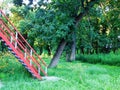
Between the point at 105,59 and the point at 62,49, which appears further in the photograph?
the point at 105,59

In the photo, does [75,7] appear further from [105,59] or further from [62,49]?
[105,59]

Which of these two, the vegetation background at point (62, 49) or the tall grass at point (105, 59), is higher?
the vegetation background at point (62, 49)

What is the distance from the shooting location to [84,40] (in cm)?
3588

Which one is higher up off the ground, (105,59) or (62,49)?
(62,49)

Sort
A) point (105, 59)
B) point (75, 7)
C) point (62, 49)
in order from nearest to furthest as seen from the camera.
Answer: point (75, 7), point (62, 49), point (105, 59)

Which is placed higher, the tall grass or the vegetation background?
the vegetation background

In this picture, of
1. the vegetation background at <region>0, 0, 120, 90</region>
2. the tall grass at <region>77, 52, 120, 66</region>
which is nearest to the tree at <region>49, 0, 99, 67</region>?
the vegetation background at <region>0, 0, 120, 90</region>

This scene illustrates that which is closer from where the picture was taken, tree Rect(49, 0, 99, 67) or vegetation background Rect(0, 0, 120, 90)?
vegetation background Rect(0, 0, 120, 90)

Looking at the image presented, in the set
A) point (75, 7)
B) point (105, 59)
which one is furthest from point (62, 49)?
point (105, 59)

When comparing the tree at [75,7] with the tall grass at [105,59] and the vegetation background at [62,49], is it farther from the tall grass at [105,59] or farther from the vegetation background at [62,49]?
the tall grass at [105,59]

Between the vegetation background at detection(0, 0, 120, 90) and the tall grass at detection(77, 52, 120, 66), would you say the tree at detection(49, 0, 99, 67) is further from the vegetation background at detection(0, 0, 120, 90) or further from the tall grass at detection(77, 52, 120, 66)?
the tall grass at detection(77, 52, 120, 66)

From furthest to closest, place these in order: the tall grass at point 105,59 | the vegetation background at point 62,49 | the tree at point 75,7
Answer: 1. the tall grass at point 105,59
2. the tree at point 75,7
3. the vegetation background at point 62,49

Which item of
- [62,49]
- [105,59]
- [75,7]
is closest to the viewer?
[75,7]

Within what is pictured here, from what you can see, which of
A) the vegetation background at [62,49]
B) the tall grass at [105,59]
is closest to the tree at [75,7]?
the vegetation background at [62,49]
